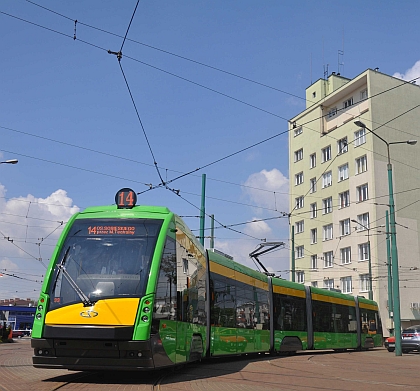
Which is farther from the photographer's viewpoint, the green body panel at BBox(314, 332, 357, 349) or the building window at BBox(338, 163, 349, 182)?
the building window at BBox(338, 163, 349, 182)

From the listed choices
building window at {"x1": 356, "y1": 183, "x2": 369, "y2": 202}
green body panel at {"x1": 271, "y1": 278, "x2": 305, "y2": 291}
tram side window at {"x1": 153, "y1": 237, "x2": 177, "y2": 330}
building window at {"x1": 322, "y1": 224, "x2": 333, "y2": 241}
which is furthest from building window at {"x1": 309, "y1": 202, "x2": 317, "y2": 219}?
tram side window at {"x1": 153, "y1": 237, "x2": 177, "y2": 330}

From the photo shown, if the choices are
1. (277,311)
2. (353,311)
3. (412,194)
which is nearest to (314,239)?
(412,194)

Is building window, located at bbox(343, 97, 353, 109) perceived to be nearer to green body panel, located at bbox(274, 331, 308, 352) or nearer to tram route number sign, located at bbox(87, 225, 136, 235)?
green body panel, located at bbox(274, 331, 308, 352)

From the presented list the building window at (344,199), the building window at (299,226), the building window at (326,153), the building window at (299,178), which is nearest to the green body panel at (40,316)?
the building window at (344,199)

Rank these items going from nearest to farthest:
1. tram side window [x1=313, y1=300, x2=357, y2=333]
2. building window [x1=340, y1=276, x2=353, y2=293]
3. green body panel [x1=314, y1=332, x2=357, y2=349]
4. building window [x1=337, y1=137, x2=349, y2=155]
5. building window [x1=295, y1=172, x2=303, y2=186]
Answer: green body panel [x1=314, y1=332, x2=357, y2=349] → tram side window [x1=313, y1=300, x2=357, y2=333] → building window [x1=340, y1=276, x2=353, y2=293] → building window [x1=337, y1=137, x2=349, y2=155] → building window [x1=295, y1=172, x2=303, y2=186]

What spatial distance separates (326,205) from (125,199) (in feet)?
143

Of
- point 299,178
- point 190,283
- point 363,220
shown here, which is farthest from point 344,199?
point 190,283

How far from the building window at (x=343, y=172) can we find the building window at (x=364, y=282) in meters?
8.64

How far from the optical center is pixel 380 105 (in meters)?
48.2

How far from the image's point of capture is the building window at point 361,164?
48628 mm

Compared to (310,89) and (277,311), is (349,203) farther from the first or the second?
(277,311)

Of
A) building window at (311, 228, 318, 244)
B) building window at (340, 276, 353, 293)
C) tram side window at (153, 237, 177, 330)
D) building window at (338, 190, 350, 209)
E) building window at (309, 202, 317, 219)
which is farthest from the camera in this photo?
building window at (309, 202, 317, 219)

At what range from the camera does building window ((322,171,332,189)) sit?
53.5 metres

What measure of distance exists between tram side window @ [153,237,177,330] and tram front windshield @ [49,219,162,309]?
1.04 feet
